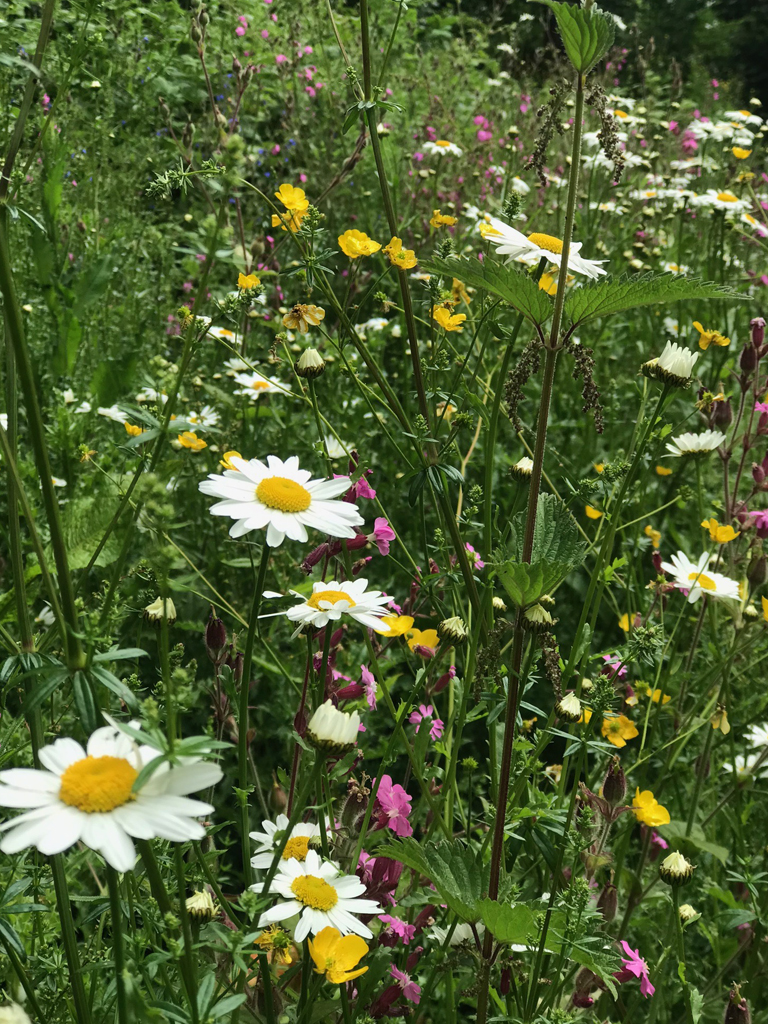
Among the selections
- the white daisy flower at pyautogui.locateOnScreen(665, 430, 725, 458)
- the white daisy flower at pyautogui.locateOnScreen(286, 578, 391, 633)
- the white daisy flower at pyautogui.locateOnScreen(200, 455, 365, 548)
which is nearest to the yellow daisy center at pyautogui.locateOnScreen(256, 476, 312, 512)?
the white daisy flower at pyautogui.locateOnScreen(200, 455, 365, 548)

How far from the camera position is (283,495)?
0.86m

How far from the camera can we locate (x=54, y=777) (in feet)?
2.01

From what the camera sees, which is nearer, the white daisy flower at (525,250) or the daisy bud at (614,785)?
the white daisy flower at (525,250)

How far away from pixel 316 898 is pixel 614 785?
0.47m

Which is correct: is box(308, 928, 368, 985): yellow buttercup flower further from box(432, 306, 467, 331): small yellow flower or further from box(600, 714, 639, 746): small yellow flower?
box(432, 306, 467, 331): small yellow flower

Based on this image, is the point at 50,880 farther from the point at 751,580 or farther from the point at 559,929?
the point at 751,580

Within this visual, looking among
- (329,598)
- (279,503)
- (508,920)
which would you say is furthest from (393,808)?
(279,503)

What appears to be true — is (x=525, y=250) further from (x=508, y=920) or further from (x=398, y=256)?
(x=508, y=920)

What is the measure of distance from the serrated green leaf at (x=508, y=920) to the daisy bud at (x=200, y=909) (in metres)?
0.27

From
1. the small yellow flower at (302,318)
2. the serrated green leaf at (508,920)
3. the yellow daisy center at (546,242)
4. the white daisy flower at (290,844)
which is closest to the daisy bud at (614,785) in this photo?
the serrated green leaf at (508,920)

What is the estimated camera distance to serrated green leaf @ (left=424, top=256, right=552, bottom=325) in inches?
37.1

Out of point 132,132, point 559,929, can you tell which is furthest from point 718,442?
point 132,132

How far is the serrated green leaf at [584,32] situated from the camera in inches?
33.8

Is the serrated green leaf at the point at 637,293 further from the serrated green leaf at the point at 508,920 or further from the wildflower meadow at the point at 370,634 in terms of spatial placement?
the serrated green leaf at the point at 508,920
